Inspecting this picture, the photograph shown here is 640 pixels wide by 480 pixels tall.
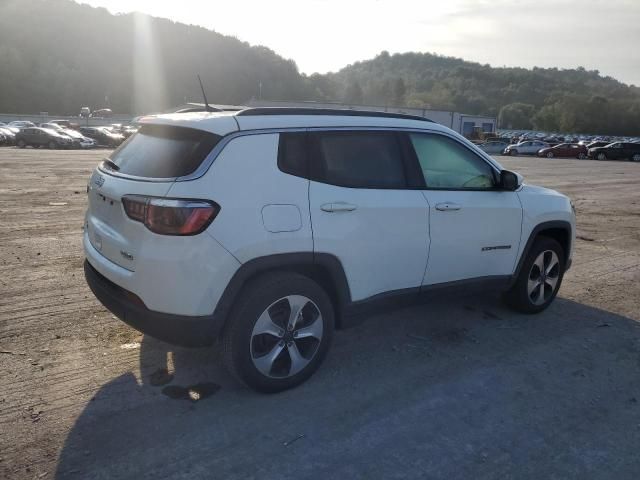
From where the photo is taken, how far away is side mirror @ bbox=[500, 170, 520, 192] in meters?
4.67

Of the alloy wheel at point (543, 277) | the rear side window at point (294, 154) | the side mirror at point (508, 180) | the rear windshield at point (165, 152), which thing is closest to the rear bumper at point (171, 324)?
the rear windshield at point (165, 152)

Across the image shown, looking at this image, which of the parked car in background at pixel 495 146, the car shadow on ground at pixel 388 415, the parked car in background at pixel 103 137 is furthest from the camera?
the parked car in background at pixel 495 146

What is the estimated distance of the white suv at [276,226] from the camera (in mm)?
3221

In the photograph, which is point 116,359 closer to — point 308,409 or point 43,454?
point 43,454

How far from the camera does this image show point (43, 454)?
→ 114 inches

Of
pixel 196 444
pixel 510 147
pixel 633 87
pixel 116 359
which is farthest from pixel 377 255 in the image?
pixel 633 87

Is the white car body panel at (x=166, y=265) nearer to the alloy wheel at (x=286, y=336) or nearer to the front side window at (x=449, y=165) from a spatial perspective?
the alloy wheel at (x=286, y=336)

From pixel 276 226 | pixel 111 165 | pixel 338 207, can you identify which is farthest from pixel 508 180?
pixel 111 165

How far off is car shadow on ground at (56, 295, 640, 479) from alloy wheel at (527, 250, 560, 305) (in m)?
0.60

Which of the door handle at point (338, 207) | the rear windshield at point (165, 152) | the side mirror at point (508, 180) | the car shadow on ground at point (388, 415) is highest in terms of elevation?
the rear windshield at point (165, 152)

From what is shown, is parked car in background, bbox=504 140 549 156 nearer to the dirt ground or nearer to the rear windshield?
the dirt ground

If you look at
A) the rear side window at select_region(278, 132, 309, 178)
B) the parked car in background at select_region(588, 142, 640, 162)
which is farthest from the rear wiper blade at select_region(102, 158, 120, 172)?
the parked car in background at select_region(588, 142, 640, 162)

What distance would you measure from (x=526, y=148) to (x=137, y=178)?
50183 mm

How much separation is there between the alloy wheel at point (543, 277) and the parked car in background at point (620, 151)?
1761 inches
